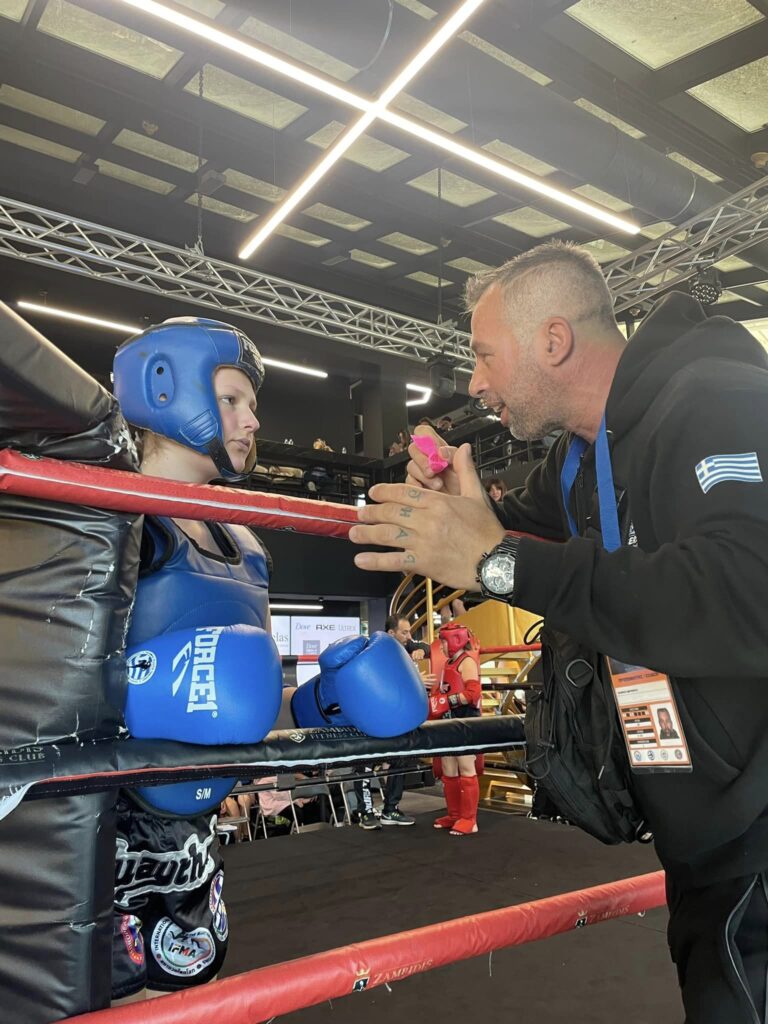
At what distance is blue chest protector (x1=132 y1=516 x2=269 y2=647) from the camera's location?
117 cm

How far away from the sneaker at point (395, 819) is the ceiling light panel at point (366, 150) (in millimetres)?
5400

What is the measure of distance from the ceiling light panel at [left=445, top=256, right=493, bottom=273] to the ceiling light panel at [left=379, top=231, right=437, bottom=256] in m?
0.36

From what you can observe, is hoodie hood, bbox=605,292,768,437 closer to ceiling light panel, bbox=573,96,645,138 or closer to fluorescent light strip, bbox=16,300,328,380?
ceiling light panel, bbox=573,96,645,138

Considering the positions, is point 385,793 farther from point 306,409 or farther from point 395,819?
point 306,409

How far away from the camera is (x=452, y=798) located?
4492 millimetres

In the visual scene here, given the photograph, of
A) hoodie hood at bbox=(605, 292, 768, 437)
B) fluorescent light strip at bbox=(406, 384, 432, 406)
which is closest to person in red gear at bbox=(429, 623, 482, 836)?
hoodie hood at bbox=(605, 292, 768, 437)

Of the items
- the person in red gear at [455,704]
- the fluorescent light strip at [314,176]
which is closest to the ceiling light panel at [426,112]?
the fluorescent light strip at [314,176]

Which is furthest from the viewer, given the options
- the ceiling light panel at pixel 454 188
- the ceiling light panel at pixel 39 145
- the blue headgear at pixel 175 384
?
the ceiling light panel at pixel 454 188

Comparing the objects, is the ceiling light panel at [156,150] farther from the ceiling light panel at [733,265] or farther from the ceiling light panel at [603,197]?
the ceiling light panel at [733,265]

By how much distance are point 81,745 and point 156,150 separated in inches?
280

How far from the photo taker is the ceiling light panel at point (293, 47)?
199 inches

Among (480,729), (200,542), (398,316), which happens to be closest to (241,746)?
(480,729)

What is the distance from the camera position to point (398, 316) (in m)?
8.10

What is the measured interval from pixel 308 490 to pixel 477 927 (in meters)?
9.29
